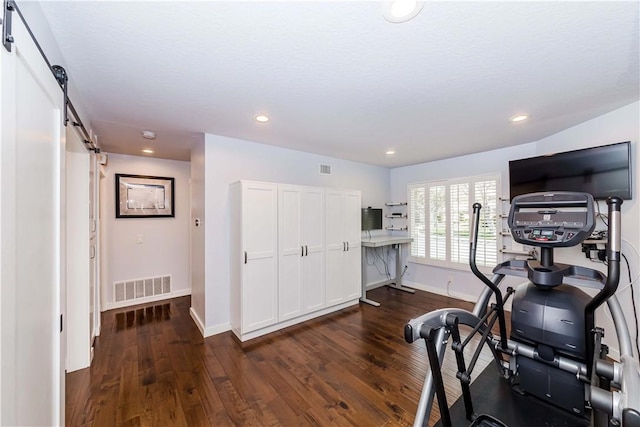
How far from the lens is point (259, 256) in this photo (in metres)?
3.03

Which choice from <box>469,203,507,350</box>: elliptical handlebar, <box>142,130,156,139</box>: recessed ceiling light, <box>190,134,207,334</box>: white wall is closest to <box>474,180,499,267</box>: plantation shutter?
<box>469,203,507,350</box>: elliptical handlebar

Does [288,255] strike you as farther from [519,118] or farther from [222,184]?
[519,118]

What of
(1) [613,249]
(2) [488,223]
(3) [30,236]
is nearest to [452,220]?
(2) [488,223]

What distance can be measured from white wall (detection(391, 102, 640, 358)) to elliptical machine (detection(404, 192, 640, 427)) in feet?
4.36

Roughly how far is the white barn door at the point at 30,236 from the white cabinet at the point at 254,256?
1672 millimetres

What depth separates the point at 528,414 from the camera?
1689mm

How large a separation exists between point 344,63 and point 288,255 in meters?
2.31

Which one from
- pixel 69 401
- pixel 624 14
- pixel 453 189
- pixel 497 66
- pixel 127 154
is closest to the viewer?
pixel 624 14

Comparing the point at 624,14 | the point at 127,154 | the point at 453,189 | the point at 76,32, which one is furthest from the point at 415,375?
the point at 127,154

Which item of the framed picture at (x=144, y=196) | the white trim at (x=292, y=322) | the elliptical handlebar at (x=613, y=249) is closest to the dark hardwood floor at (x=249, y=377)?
the white trim at (x=292, y=322)

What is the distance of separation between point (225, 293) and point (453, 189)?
388 centimetres

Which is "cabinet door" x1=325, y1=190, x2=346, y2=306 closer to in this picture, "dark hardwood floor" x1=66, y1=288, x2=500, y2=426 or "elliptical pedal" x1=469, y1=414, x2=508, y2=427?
"dark hardwood floor" x1=66, y1=288, x2=500, y2=426

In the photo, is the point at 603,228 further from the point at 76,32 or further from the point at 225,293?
the point at 76,32

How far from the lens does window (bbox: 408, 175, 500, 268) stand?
3902mm
